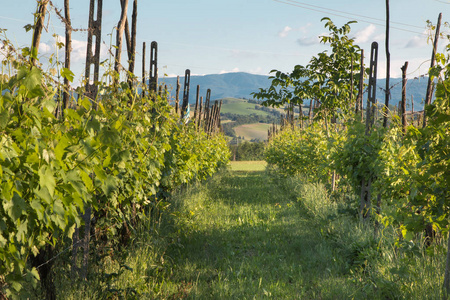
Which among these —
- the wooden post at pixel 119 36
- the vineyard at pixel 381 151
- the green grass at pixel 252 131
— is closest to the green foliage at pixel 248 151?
the vineyard at pixel 381 151

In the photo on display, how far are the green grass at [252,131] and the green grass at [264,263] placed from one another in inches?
4909

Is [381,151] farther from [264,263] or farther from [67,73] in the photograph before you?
[67,73]

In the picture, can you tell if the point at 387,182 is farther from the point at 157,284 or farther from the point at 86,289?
the point at 86,289

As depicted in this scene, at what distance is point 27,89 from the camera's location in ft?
6.57

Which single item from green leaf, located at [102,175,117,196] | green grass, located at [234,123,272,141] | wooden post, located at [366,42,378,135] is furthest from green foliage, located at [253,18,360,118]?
green grass, located at [234,123,272,141]

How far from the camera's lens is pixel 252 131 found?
472 ft

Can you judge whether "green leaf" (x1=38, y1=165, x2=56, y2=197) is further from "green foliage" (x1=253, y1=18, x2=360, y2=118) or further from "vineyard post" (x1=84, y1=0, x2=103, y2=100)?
"green foliage" (x1=253, y1=18, x2=360, y2=118)

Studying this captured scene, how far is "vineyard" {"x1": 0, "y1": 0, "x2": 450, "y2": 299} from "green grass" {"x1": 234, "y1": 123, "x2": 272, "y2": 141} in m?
124

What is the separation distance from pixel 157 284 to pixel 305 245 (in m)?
3.10

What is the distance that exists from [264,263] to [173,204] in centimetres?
328

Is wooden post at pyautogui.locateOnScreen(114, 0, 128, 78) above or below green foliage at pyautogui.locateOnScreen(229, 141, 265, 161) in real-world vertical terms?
above

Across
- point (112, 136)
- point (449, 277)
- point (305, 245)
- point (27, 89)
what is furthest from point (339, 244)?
point (27, 89)

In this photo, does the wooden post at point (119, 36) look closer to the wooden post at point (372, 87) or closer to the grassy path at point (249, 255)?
the grassy path at point (249, 255)

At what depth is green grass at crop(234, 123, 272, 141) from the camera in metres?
137
